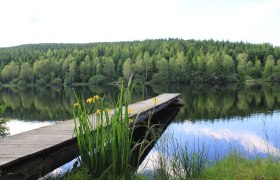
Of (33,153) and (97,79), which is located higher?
(33,153)

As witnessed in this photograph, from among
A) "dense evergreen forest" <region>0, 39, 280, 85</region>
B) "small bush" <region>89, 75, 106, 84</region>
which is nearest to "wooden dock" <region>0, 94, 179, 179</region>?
"dense evergreen forest" <region>0, 39, 280, 85</region>

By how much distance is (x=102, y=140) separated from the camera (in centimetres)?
502

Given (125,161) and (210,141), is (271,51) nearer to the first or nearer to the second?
(210,141)

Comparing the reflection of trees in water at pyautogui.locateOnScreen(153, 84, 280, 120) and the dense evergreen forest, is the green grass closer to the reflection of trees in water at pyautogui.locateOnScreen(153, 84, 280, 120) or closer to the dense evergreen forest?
the reflection of trees in water at pyautogui.locateOnScreen(153, 84, 280, 120)

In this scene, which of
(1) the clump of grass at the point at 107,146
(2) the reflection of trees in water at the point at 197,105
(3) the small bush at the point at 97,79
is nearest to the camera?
(1) the clump of grass at the point at 107,146

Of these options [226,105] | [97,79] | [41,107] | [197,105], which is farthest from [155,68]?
[226,105]

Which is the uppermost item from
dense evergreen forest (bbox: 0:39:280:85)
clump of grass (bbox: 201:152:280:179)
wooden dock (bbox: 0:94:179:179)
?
wooden dock (bbox: 0:94:179:179)

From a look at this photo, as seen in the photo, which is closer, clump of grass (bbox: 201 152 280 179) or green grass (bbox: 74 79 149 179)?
green grass (bbox: 74 79 149 179)

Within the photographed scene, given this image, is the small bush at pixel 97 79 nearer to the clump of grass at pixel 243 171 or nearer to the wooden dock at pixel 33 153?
the wooden dock at pixel 33 153

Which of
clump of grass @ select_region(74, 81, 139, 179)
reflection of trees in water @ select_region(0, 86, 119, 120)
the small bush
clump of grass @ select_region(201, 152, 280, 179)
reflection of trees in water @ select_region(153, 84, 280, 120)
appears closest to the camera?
clump of grass @ select_region(74, 81, 139, 179)

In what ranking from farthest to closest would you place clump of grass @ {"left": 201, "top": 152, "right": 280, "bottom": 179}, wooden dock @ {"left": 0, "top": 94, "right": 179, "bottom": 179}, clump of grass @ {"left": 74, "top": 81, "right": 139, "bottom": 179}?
clump of grass @ {"left": 201, "top": 152, "right": 280, "bottom": 179} < clump of grass @ {"left": 74, "top": 81, "right": 139, "bottom": 179} < wooden dock @ {"left": 0, "top": 94, "right": 179, "bottom": 179}

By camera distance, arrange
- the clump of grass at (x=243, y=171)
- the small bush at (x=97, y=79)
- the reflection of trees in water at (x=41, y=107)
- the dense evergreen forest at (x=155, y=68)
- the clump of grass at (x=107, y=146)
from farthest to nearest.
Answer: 1. the small bush at (x=97, y=79)
2. the dense evergreen forest at (x=155, y=68)
3. the reflection of trees in water at (x=41, y=107)
4. the clump of grass at (x=243, y=171)
5. the clump of grass at (x=107, y=146)

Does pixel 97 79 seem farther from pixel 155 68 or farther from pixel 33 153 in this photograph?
pixel 33 153

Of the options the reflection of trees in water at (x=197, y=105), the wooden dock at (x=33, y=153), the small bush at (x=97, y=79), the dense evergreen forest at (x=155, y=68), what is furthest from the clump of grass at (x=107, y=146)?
the small bush at (x=97, y=79)
